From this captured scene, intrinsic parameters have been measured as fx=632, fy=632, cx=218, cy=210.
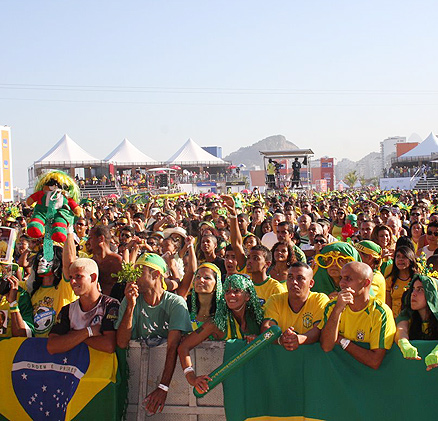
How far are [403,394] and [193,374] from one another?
147 cm

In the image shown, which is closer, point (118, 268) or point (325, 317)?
point (325, 317)

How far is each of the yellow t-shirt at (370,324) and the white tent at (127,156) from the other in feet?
229

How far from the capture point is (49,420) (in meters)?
4.98

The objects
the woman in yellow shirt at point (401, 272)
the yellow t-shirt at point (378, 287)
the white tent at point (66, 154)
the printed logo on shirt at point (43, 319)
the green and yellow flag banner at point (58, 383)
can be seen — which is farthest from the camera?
the white tent at point (66, 154)

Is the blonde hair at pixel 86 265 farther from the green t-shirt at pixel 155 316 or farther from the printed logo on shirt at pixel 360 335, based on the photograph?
the printed logo on shirt at pixel 360 335

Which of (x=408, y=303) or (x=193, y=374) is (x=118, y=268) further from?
(x=408, y=303)

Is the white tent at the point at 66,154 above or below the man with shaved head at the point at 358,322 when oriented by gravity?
above

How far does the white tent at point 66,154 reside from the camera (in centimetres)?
6850

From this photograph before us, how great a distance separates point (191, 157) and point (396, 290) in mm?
73824

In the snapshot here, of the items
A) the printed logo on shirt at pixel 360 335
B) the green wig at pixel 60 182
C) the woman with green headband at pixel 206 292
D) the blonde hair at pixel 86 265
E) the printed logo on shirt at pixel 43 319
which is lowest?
the printed logo on shirt at pixel 43 319

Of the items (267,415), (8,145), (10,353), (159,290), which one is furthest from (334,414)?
(8,145)

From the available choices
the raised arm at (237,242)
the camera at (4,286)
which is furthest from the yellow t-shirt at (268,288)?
the camera at (4,286)

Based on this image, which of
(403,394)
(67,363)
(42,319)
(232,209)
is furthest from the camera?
(232,209)

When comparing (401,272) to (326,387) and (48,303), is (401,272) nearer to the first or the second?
(326,387)
